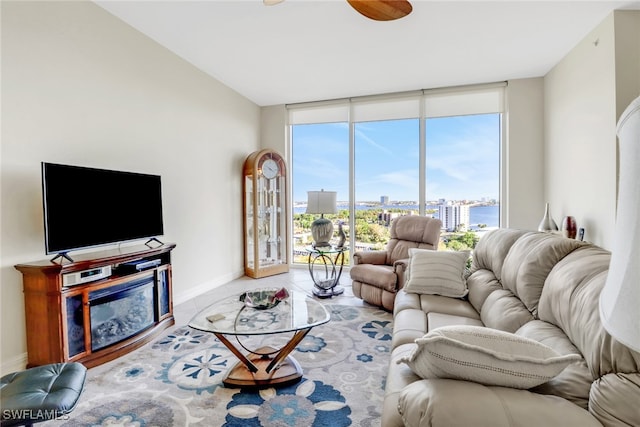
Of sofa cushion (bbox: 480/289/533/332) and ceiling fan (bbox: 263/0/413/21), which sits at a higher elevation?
ceiling fan (bbox: 263/0/413/21)

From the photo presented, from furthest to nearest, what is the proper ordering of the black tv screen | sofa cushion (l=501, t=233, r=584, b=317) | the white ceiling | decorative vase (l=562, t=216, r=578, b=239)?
decorative vase (l=562, t=216, r=578, b=239), the white ceiling, the black tv screen, sofa cushion (l=501, t=233, r=584, b=317)

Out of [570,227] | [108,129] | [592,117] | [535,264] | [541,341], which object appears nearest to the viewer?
[541,341]

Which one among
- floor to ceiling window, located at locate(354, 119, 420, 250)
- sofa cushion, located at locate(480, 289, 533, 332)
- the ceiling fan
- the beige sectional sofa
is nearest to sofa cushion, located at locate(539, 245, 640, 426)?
the beige sectional sofa

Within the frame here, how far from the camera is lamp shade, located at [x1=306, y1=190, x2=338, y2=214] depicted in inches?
165

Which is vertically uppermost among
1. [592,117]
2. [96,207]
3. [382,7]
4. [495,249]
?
[382,7]

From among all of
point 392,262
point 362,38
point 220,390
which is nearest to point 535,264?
point 220,390

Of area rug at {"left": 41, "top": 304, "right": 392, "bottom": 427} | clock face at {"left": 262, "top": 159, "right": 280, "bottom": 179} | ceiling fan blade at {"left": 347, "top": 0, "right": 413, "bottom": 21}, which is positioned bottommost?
area rug at {"left": 41, "top": 304, "right": 392, "bottom": 427}

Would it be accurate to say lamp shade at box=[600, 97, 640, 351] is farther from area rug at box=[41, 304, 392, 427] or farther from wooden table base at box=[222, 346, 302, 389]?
wooden table base at box=[222, 346, 302, 389]

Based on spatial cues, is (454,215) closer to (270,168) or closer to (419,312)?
(270,168)

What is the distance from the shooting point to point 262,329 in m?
1.99

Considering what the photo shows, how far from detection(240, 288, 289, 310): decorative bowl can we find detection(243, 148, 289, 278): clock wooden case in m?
2.37

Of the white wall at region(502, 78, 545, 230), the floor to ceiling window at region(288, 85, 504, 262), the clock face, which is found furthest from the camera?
the clock face

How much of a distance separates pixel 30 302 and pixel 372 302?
2.87 m

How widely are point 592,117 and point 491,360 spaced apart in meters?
3.43
